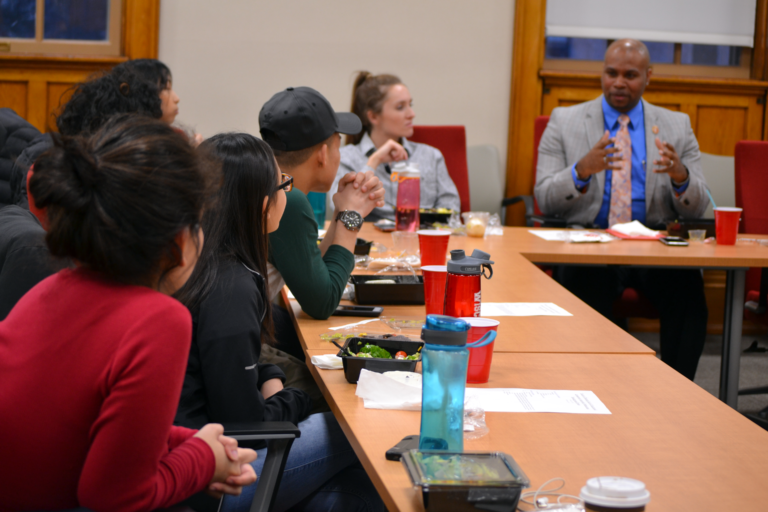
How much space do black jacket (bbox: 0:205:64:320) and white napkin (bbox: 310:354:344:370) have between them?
1.74 feet

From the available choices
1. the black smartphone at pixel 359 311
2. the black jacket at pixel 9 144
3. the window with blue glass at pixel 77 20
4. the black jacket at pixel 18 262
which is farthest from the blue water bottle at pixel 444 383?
the window with blue glass at pixel 77 20

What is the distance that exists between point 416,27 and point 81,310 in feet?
12.8

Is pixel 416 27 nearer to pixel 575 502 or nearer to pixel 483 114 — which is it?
pixel 483 114

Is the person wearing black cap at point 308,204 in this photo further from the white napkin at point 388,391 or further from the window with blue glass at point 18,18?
the window with blue glass at point 18,18

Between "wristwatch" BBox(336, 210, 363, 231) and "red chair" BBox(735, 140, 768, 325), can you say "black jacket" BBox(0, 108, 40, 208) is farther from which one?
"red chair" BBox(735, 140, 768, 325)

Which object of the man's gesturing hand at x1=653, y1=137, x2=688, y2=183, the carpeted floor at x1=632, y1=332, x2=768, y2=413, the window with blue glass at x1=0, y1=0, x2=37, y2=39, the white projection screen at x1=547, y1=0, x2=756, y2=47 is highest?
the white projection screen at x1=547, y1=0, x2=756, y2=47

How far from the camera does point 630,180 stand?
3.53 m

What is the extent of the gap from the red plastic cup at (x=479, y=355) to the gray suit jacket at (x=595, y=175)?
2.20 meters

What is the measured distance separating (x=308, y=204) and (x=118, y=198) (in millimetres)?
940

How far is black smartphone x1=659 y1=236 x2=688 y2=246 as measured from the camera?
285 centimetres

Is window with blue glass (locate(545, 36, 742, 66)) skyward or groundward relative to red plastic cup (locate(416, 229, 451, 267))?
skyward

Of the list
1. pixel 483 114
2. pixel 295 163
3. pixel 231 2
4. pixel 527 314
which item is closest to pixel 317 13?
pixel 231 2

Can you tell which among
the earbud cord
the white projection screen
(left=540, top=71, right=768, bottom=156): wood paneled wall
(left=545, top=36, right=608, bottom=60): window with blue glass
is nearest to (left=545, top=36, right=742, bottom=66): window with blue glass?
(left=545, top=36, right=608, bottom=60): window with blue glass

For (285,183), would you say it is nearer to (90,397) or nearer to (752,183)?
(90,397)
